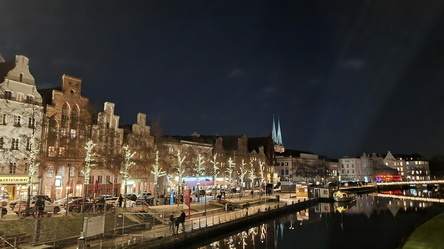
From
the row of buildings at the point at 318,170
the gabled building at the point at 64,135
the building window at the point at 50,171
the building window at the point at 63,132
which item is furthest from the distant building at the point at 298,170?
the building window at the point at 50,171

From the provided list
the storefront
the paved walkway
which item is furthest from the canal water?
the storefront

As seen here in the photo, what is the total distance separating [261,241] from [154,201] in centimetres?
1638

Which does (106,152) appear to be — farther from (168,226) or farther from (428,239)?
(428,239)

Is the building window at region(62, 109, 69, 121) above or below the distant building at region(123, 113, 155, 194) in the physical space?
above

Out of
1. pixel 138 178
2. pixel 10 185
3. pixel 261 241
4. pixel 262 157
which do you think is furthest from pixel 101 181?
pixel 262 157

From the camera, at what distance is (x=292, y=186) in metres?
103

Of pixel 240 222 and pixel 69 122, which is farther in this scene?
pixel 69 122

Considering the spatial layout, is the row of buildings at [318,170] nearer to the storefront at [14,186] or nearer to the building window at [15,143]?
the storefront at [14,186]

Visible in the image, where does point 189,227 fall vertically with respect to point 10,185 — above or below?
below

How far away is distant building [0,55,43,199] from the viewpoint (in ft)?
143

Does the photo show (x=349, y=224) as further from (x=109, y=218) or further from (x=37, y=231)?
(x=37, y=231)

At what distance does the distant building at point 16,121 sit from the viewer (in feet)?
143

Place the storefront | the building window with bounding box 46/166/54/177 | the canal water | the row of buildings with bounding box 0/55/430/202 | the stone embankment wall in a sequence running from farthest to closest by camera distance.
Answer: the building window with bounding box 46/166/54/177 → the row of buildings with bounding box 0/55/430/202 → the storefront → the canal water → the stone embankment wall

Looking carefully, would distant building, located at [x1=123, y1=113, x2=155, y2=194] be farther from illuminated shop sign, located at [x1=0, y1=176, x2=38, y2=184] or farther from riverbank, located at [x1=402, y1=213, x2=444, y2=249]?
riverbank, located at [x1=402, y1=213, x2=444, y2=249]
